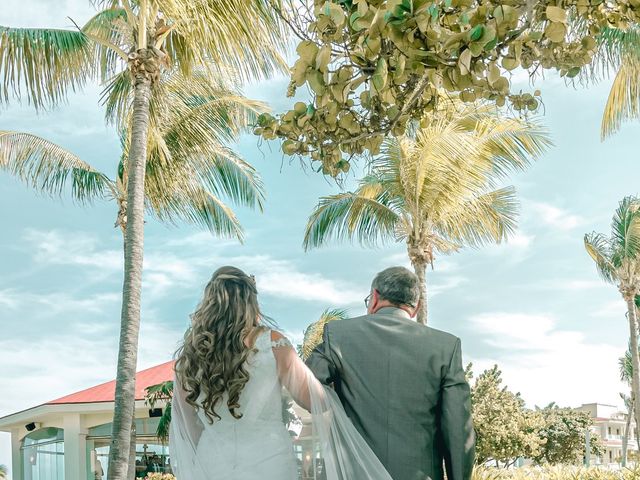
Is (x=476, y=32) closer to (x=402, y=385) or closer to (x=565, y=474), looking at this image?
(x=402, y=385)

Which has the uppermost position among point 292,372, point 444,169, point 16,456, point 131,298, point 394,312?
point 444,169

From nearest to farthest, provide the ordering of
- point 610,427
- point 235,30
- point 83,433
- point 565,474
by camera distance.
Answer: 1. point 235,30
2. point 565,474
3. point 83,433
4. point 610,427

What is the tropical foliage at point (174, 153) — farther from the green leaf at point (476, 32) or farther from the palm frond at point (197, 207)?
the green leaf at point (476, 32)

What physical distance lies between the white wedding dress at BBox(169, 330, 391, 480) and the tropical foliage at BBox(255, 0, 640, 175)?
3.56ft

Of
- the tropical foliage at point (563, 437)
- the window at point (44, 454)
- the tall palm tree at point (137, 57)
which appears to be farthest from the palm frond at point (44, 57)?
the tropical foliage at point (563, 437)

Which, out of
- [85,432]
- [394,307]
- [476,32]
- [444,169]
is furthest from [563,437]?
[476,32]

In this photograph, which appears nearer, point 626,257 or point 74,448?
point 74,448

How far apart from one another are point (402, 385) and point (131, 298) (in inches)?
304

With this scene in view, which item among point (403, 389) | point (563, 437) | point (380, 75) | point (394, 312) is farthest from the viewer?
point (563, 437)

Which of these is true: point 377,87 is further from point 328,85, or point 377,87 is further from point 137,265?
point 137,265

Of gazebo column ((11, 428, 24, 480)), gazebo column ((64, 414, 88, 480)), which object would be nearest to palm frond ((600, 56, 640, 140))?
gazebo column ((64, 414, 88, 480))

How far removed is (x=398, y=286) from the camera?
13.1 feet

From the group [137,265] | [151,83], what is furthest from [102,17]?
[137,265]

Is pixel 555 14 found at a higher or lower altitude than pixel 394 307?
Answer: higher
